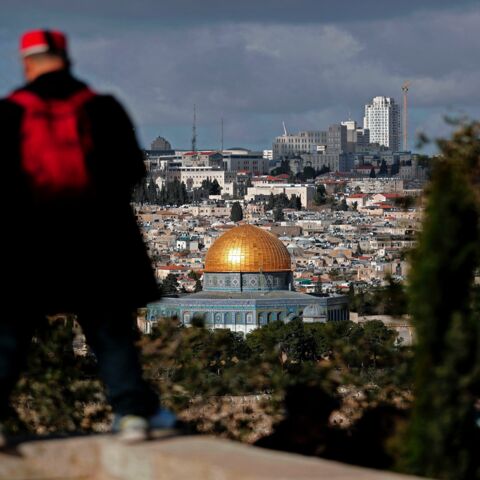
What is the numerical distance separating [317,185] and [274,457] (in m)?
173

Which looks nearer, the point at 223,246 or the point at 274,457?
the point at 274,457

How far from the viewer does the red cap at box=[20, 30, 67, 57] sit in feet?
16.8

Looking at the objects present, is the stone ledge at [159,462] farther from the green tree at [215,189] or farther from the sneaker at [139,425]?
the green tree at [215,189]

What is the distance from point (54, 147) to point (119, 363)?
2.04 ft

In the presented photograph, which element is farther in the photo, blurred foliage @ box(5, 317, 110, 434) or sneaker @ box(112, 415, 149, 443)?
blurred foliage @ box(5, 317, 110, 434)

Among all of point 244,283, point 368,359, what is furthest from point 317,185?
point 368,359

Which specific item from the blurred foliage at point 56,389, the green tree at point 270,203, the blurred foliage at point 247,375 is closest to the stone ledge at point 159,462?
the blurred foliage at point 56,389

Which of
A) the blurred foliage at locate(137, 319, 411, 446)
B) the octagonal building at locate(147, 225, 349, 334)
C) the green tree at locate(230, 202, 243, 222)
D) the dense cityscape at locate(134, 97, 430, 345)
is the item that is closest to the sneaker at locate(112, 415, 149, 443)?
the blurred foliage at locate(137, 319, 411, 446)

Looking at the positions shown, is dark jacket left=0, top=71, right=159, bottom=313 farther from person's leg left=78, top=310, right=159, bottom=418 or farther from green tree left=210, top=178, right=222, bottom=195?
green tree left=210, top=178, right=222, bottom=195

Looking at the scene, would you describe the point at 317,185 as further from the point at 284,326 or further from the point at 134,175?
the point at 134,175

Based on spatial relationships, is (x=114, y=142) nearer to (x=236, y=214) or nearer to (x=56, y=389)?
(x=56, y=389)

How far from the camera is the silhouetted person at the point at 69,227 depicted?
198 inches

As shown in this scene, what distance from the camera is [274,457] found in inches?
181

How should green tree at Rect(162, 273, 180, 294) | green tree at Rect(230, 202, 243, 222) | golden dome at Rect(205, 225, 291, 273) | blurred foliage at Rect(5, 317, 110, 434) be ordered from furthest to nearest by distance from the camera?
green tree at Rect(230, 202, 243, 222) < green tree at Rect(162, 273, 180, 294) < golden dome at Rect(205, 225, 291, 273) < blurred foliage at Rect(5, 317, 110, 434)
